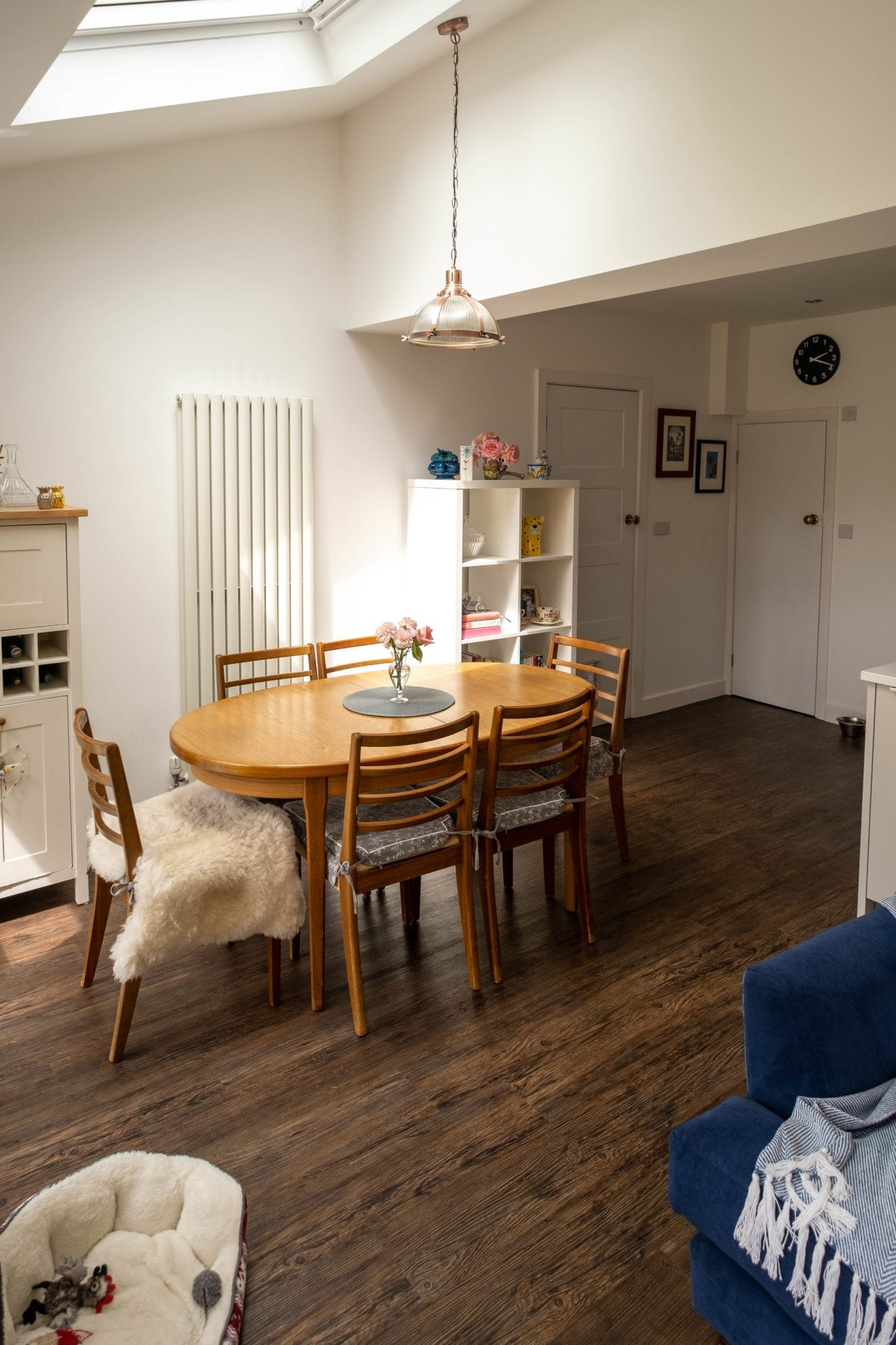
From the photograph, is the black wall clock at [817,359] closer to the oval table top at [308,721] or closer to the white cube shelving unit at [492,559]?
the white cube shelving unit at [492,559]

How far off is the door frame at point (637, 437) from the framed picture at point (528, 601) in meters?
0.67

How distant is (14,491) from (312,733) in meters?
1.38

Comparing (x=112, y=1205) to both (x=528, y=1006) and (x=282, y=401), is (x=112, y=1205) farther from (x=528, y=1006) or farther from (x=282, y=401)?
(x=282, y=401)

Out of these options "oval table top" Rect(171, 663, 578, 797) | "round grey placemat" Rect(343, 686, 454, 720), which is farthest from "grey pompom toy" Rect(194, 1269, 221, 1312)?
"round grey placemat" Rect(343, 686, 454, 720)

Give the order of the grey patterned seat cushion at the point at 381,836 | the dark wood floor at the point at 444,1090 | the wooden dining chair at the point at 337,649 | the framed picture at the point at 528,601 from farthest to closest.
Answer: the framed picture at the point at 528,601, the wooden dining chair at the point at 337,649, the grey patterned seat cushion at the point at 381,836, the dark wood floor at the point at 444,1090

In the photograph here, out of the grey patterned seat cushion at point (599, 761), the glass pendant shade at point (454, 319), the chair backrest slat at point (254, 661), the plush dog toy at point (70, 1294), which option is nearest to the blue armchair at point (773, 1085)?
the plush dog toy at point (70, 1294)

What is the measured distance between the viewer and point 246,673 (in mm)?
4355

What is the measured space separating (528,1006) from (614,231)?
2.41 metres

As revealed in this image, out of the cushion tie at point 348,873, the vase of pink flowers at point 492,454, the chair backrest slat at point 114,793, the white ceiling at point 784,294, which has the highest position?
the white ceiling at point 784,294

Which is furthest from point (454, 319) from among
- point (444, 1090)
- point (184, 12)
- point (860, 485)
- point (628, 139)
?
point (860, 485)

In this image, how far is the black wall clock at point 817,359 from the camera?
5781 mm

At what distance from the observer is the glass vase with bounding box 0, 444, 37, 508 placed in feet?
10.8

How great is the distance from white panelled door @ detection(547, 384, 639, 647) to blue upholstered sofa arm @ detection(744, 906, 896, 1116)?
3961mm

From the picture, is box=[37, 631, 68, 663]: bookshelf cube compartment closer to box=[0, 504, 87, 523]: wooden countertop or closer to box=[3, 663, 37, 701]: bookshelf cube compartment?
box=[3, 663, 37, 701]: bookshelf cube compartment
